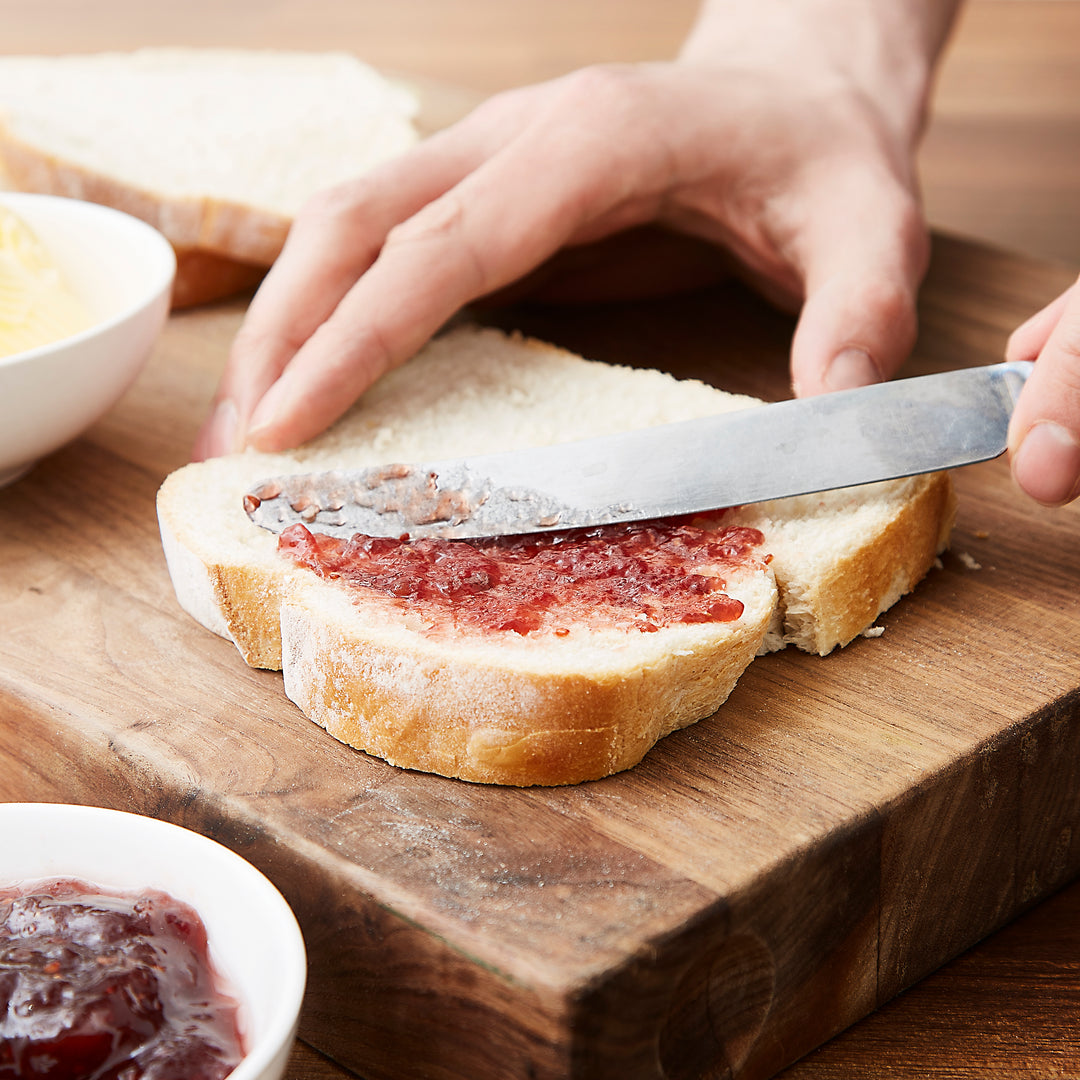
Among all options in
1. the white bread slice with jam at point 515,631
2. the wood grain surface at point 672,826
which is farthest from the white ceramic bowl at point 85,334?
the white bread slice with jam at point 515,631

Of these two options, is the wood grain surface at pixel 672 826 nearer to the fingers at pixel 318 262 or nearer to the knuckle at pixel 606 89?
the fingers at pixel 318 262

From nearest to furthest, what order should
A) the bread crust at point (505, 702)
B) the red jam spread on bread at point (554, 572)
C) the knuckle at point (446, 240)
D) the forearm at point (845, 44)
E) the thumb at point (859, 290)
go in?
the bread crust at point (505, 702) → the red jam spread on bread at point (554, 572) → the thumb at point (859, 290) → the knuckle at point (446, 240) → the forearm at point (845, 44)

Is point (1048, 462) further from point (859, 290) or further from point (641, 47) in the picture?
point (641, 47)

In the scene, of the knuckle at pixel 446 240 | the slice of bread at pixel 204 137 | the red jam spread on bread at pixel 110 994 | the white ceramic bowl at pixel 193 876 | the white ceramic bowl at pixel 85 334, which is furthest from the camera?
the slice of bread at pixel 204 137

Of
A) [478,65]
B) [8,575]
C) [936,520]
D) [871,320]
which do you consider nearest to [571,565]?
[936,520]

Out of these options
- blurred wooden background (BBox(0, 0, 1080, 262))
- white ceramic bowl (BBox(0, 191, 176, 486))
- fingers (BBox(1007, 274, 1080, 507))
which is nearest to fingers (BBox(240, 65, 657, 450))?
white ceramic bowl (BBox(0, 191, 176, 486))

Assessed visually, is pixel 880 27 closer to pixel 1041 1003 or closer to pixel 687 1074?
pixel 1041 1003

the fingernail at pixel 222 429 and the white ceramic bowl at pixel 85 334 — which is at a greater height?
the white ceramic bowl at pixel 85 334
